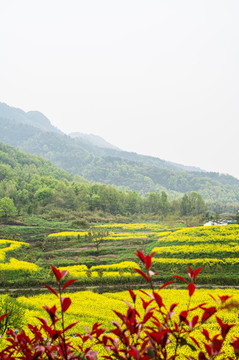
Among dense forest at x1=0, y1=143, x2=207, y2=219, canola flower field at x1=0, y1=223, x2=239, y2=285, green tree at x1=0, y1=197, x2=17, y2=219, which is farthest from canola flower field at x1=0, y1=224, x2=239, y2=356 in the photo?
dense forest at x1=0, y1=143, x2=207, y2=219

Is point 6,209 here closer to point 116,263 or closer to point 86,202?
point 86,202

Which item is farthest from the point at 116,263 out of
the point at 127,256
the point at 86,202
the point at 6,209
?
the point at 86,202

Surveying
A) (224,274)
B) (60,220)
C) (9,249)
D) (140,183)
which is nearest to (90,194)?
(60,220)

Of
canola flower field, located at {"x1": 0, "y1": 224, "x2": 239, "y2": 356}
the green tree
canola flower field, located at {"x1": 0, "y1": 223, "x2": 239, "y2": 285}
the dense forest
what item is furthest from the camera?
the dense forest

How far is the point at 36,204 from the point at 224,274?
165ft

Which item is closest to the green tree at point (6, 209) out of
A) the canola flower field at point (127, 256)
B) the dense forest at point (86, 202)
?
the dense forest at point (86, 202)

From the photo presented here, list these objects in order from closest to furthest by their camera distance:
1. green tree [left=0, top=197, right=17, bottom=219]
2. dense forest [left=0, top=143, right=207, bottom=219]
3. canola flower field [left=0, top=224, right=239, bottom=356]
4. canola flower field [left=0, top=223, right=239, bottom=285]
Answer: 1. canola flower field [left=0, top=224, right=239, bottom=356]
2. canola flower field [left=0, top=223, right=239, bottom=285]
3. green tree [left=0, top=197, right=17, bottom=219]
4. dense forest [left=0, top=143, right=207, bottom=219]

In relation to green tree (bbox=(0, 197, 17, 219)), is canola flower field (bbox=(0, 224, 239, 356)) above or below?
above

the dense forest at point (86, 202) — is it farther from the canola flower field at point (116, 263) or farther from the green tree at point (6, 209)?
the canola flower field at point (116, 263)

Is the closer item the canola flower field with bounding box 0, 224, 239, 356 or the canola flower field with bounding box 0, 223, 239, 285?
the canola flower field with bounding box 0, 224, 239, 356

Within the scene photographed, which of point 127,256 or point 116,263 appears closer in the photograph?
point 116,263

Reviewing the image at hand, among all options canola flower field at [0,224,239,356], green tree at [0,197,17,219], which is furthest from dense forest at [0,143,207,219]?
canola flower field at [0,224,239,356]

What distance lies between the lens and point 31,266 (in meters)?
24.3

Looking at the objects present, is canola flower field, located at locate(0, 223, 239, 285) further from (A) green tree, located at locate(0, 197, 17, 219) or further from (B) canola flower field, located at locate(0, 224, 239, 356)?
(A) green tree, located at locate(0, 197, 17, 219)
